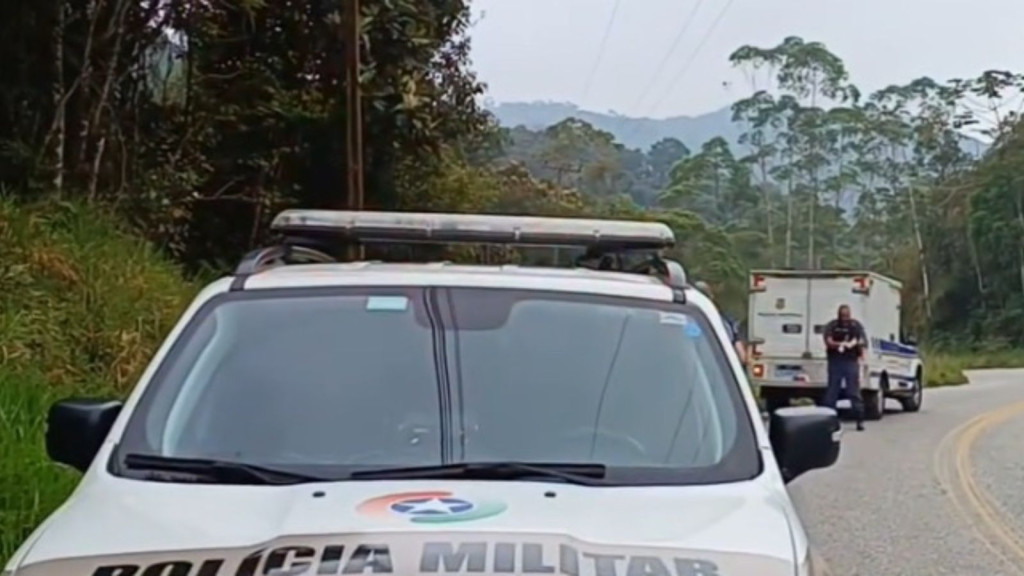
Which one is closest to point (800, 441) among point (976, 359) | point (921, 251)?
point (976, 359)

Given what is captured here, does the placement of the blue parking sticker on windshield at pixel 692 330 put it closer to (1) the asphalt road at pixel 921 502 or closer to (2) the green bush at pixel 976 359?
(1) the asphalt road at pixel 921 502

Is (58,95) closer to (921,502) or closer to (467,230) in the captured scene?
(921,502)

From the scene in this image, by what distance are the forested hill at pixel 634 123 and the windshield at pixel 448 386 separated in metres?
40.0

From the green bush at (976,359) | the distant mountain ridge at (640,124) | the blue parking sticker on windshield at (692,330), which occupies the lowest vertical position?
the green bush at (976,359)

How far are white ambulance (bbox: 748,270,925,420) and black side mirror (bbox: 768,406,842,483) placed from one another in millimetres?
20697

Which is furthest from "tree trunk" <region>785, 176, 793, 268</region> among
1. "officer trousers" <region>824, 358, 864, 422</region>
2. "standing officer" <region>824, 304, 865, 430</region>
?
"standing officer" <region>824, 304, 865, 430</region>

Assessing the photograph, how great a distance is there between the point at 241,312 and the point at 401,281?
1.61 feet

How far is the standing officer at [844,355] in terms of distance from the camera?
21.5 m

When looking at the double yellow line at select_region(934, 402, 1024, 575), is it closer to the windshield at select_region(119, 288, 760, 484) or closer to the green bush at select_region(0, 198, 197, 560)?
the windshield at select_region(119, 288, 760, 484)

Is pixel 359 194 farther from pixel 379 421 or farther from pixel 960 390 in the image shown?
pixel 960 390

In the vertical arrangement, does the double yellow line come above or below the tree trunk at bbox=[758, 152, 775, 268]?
below

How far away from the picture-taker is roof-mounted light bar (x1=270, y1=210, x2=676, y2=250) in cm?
576

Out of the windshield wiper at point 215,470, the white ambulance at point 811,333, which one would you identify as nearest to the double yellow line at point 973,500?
the white ambulance at point 811,333

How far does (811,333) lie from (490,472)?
906 inches
